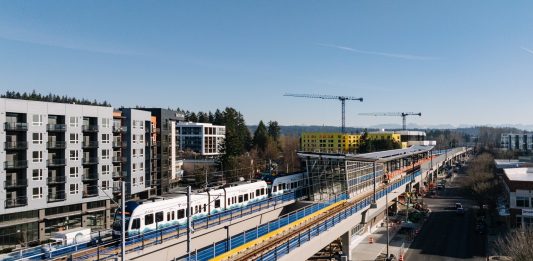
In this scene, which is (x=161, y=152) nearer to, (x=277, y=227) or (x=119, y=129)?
(x=119, y=129)

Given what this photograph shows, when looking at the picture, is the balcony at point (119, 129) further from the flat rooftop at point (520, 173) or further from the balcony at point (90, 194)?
the flat rooftop at point (520, 173)

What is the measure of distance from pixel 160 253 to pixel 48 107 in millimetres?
29188

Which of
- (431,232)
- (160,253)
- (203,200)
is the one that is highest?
(203,200)

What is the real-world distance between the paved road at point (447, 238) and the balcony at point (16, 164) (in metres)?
40.4

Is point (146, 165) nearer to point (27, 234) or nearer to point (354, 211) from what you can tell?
point (27, 234)

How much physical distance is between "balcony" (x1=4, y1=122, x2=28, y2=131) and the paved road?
41.6 meters

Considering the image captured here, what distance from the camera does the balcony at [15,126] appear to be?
44.6 meters

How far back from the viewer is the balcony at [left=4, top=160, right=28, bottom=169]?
146ft

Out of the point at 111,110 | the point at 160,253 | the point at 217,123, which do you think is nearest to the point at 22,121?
the point at 111,110

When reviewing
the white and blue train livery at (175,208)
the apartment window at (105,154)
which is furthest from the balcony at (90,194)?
the white and blue train livery at (175,208)

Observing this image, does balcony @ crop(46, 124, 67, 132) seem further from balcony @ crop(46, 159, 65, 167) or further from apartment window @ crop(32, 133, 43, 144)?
balcony @ crop(46, 159, 65, 167)

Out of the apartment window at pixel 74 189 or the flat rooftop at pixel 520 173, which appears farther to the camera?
the flat rooftop at pixel 520 173

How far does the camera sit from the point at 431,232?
5394 centimetres

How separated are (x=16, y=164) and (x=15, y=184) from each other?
2077mm
